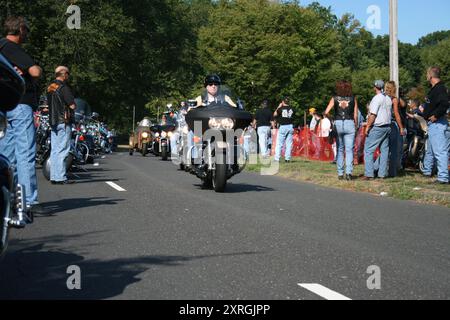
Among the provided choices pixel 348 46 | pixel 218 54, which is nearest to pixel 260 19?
pixel 218 54

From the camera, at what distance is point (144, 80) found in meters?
49.5

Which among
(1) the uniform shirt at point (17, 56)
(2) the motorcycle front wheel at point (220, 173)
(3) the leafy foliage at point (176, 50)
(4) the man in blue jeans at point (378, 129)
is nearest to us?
(1) the uniform shirt at point (17, 56)

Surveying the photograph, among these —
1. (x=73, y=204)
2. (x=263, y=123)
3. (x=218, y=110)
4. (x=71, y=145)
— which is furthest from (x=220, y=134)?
(x=263, y=123)

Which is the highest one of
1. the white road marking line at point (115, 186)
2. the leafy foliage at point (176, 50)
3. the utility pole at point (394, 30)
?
the leafy foliage at point (176, 50)

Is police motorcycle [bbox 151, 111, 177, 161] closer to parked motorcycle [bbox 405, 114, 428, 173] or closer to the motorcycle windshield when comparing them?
parked motorcycle [bbox 405, 114, 428, 173]

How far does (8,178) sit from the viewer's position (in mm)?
4414

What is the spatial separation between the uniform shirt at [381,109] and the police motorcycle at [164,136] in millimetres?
10261

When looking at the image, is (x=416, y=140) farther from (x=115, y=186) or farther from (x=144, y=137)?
(x=144, y=137)

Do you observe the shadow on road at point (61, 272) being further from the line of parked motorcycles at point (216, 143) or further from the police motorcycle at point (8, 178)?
the line of parked motorcycles at point (216, 143)

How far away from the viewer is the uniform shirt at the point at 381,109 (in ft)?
47.4

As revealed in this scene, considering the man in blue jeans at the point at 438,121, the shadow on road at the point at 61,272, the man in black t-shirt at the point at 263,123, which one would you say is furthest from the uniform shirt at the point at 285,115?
the shadow on road at the point at 61,272

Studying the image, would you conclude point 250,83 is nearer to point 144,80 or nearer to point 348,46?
point 144,80

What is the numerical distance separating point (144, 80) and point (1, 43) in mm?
42168

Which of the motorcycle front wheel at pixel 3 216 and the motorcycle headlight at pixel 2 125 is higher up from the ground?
the motorcycle headlight at pixel 2 125
